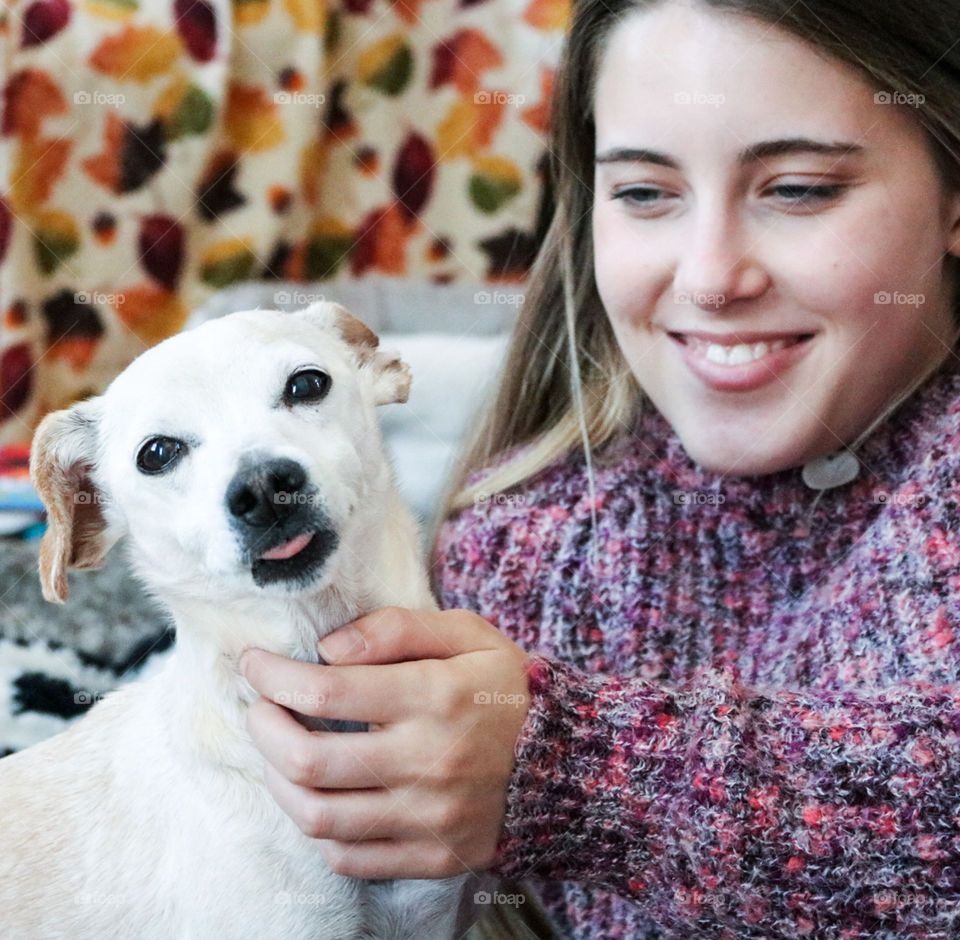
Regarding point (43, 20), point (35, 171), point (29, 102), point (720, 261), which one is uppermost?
point (43, 20)

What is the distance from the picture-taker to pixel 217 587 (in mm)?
787

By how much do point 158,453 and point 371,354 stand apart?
0.20 m

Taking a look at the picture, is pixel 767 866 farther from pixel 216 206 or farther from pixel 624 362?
pixel 216 206

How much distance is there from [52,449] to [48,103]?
97 centimetres

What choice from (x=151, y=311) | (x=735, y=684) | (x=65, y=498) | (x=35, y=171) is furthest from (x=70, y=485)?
(x=35, y=171)

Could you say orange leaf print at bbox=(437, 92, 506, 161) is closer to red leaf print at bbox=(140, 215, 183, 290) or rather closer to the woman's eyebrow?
red leaf print at bbox=(140, 215, 183, 290)

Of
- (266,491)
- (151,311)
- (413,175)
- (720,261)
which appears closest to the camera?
(266,491)

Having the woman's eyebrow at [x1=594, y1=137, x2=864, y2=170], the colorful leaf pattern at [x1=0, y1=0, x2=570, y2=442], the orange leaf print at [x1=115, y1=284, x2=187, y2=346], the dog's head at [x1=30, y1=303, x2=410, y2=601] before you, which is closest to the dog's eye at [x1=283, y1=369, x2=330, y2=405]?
the dog's head at [x1=30, y1=303, x2=410, y2=601]

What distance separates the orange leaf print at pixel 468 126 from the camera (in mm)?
1805

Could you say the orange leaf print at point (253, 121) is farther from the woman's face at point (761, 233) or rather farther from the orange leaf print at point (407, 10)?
the woman's face at point (761, 233)

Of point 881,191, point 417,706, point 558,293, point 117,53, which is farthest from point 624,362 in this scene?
point 117,53

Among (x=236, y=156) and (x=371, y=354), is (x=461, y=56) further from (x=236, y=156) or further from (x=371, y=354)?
(x=371, y=354)

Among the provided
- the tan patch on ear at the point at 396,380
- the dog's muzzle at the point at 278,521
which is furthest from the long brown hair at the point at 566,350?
the dog's muzzle at the point at 278,521

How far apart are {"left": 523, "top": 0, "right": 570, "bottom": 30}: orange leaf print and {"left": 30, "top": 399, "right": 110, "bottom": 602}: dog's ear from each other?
3.95 ft
